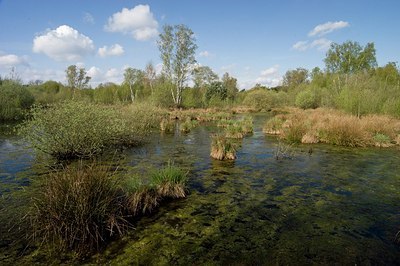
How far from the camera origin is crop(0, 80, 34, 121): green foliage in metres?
28.1

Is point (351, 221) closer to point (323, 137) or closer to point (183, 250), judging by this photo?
point (183, 250)

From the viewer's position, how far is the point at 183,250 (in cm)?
533

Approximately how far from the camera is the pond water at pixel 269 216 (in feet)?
17.1

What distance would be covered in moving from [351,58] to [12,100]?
49994 mm

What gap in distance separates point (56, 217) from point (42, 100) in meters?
41.7

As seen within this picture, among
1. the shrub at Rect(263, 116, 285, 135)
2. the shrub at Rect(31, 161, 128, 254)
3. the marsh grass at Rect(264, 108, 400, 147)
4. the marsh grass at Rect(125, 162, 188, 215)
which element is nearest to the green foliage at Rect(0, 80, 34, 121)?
the shrub at Rect(263, 116, 285, 135)

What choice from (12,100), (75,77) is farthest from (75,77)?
(12,100)

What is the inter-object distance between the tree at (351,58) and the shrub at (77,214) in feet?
168

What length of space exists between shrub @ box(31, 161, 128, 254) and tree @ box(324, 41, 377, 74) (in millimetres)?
51217

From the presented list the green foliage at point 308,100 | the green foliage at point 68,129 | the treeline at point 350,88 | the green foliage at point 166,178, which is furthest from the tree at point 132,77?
the green foliage at point 166,178

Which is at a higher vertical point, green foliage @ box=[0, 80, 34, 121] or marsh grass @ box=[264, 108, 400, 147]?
green foliage @ box=[0, 80, 34, 121]

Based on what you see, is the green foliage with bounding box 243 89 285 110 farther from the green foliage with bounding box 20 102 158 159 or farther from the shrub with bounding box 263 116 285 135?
the green foliage with bounding box 20 102 158 159

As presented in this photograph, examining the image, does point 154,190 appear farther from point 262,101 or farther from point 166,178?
point 262,101

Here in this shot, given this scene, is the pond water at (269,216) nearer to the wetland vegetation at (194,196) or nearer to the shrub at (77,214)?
the wetland vegetation at (194,196)
